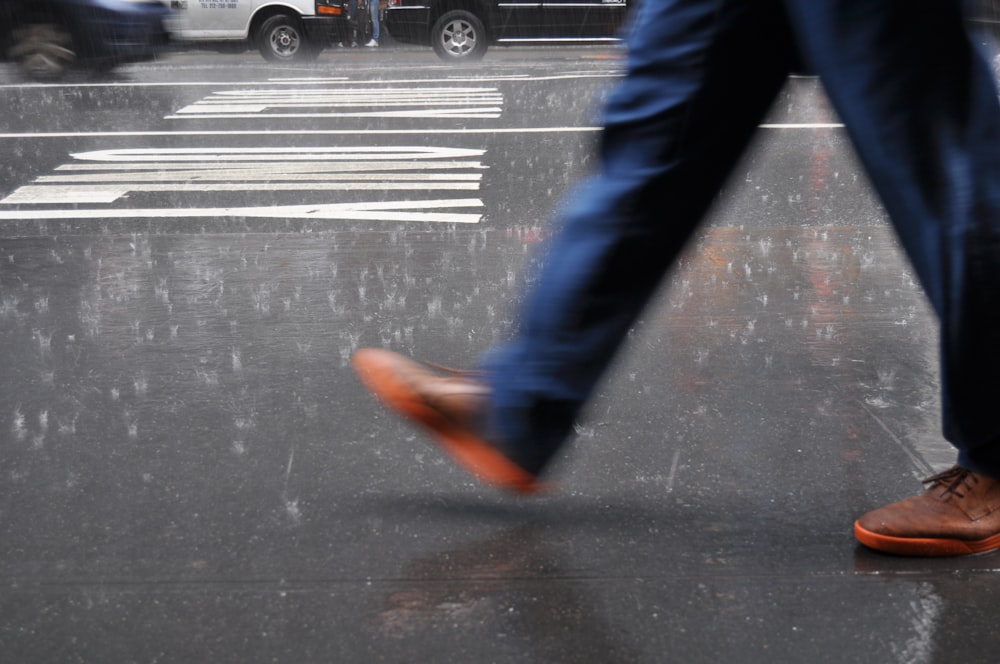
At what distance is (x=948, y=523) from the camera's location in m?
2.52

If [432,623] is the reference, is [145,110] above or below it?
below

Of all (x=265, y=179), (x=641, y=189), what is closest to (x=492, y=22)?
(x=265, y=179)

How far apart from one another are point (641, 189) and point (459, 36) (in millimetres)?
15956

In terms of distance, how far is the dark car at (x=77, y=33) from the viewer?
11.6 meters

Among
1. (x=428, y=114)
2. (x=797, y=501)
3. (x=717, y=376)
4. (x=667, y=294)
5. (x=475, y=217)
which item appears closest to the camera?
(x=797, y=501)

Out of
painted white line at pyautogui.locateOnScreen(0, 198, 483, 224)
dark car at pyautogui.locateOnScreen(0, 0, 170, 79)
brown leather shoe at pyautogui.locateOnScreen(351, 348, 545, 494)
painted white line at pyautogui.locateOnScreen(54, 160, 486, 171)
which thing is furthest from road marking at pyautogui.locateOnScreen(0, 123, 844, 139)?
brown leather shoe at pyautogui.locateOnScreen(351, 348, 545, 494)

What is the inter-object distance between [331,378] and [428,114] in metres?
7.30

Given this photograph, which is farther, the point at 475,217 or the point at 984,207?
the point at 475,217

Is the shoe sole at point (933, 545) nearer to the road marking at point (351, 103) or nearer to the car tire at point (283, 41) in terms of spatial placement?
the road marking at point (351, 103)

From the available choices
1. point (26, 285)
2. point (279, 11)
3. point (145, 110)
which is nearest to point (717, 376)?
point (26, 285)

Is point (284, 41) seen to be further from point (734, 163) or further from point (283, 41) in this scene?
point (734, 163)

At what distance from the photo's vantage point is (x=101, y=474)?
9.92 feet

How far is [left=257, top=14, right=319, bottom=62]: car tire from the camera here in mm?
18359

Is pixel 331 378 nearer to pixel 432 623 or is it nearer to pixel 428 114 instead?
pixel 432 623
